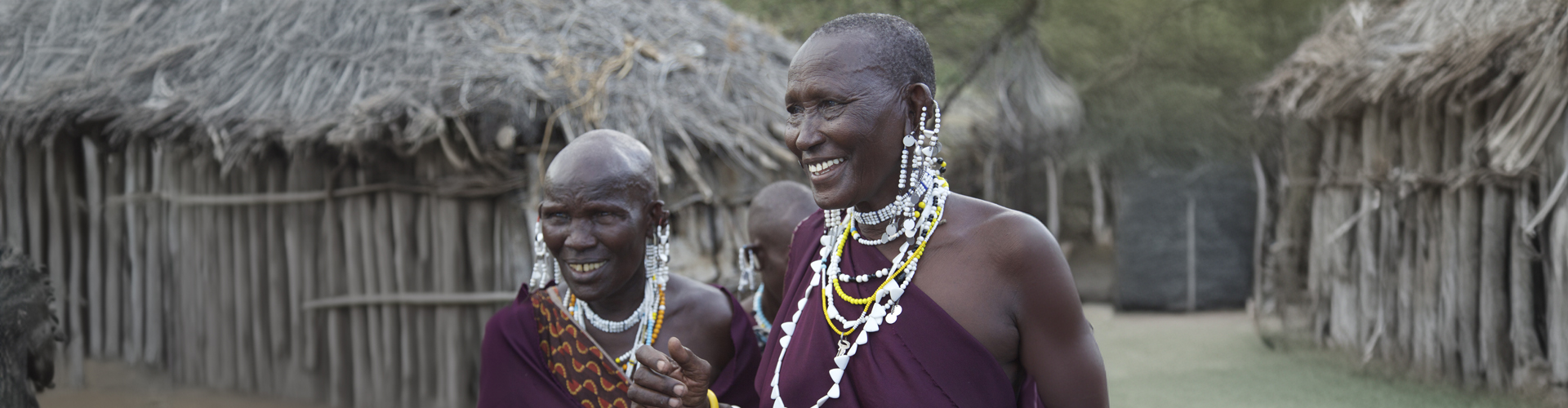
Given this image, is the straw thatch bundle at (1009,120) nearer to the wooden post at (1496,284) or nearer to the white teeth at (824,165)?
the wooden post at (1496,284)

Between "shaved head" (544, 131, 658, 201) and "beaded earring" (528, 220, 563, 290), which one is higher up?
"shaved head" (544, 131, 658, 201)

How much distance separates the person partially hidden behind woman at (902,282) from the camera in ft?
5.93

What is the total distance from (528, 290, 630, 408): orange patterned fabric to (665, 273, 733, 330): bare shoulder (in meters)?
0.23

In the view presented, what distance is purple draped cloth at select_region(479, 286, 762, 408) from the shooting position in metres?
2.70

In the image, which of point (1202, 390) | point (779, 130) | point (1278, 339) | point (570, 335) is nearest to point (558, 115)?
point (779, 130)

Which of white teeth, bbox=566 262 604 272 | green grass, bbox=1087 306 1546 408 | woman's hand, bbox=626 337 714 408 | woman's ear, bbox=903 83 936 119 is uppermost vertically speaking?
woman's ear, bbox=903 83 936 119

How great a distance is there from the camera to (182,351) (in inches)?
281

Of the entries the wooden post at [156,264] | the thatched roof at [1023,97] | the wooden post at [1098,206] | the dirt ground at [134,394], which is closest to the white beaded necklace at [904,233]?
the dirt ground at [134,394]

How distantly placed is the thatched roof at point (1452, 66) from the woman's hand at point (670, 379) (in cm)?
451

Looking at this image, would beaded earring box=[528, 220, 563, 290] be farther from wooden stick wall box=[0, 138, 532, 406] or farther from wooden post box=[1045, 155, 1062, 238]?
wooden post box=[1045, 155, 1062, 238]

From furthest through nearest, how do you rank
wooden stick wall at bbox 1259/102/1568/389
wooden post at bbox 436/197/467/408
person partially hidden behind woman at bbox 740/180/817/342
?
wooden post at bbox 436/197/467/408 < wooden stick wall at bbox 1259/102/1568/389 < person partially hidden behind woman at bbox 740/180/817/342

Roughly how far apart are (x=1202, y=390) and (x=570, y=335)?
218 inches

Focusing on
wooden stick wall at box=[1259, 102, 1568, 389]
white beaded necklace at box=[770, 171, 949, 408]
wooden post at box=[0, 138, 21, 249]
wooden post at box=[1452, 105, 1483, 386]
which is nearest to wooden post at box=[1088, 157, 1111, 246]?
wooden stick wall at box=[1259, 102, 1568, 389]

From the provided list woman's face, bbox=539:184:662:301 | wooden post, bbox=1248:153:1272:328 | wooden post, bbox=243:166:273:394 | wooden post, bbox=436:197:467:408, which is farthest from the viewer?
wooden post, bbox=1248:153:1272:328
